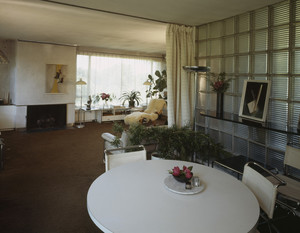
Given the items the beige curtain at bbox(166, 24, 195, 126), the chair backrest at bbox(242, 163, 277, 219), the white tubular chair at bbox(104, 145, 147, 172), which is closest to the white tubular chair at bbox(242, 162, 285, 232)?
the chair backrest at bbox(242, 163, 277, 219)

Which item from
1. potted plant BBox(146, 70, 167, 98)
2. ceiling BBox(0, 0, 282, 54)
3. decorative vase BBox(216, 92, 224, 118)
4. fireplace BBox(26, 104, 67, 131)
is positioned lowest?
Result: fireplace BBox(26, 104, 67, 131)

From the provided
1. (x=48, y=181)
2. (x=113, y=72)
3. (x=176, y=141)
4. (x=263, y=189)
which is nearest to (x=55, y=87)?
(x=113, y=72)

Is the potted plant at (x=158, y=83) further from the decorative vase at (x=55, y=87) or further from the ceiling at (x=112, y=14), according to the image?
the decorative vase at (x=55, y=87)

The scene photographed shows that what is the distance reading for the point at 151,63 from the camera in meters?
8.80

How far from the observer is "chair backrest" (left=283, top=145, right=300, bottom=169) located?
228cm

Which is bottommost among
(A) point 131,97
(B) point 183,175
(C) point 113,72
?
(B) point 183,175

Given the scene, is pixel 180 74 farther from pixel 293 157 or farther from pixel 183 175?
pixel 183 175

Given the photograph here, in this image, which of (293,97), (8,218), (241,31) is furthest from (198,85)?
(8,218)

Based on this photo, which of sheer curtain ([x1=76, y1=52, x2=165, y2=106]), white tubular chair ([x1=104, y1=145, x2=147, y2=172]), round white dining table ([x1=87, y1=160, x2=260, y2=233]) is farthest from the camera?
sheer curtain ([x1=76, y1=52, x2=165, y2=106])

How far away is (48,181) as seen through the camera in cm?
328

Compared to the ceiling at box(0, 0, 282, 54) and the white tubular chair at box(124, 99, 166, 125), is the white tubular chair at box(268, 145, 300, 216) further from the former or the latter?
the white tubular chair at box(124, 99, 166, 125)

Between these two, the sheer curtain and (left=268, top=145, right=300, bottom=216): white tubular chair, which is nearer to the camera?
(left=268, top=145, right=300, bottom=216): white tubular chair

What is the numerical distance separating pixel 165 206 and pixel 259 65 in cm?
234

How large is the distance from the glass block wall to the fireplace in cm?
476
